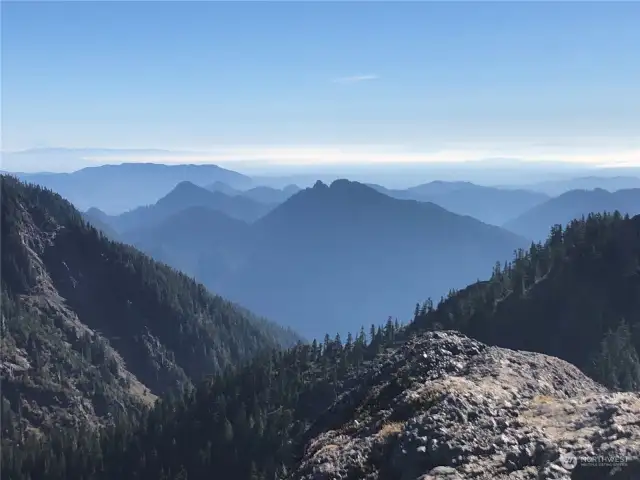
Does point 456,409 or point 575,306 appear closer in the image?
point 456,409

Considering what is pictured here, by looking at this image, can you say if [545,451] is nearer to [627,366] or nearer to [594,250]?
[627,366]

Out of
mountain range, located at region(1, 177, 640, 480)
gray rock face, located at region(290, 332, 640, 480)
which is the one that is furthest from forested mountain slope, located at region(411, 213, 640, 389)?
gray rock face, located at region(290, 332, 640, 480)

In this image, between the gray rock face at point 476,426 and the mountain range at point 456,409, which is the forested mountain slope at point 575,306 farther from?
the gray rock face at point 476,426

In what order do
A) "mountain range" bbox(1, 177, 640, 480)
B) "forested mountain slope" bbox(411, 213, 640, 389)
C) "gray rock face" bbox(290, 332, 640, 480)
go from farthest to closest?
"forested mountain slope" bbox(411, 213, 640, 389) → "mountain range" bbox(1, 177, 640, 480) → "gray rock face" bbox(290, 332, 640, 480)

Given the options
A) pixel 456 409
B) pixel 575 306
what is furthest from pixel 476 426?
pixel 575 306

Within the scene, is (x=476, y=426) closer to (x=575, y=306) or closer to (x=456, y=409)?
(x=456, y=409)

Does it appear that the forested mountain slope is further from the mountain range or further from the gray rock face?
the gray rock face

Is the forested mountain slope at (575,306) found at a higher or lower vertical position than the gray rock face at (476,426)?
lower

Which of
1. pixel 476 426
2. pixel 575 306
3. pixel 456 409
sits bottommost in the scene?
pixel 575 306

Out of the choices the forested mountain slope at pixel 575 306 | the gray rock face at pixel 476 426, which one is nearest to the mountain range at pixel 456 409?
the gray rock face at pixel 476 426
